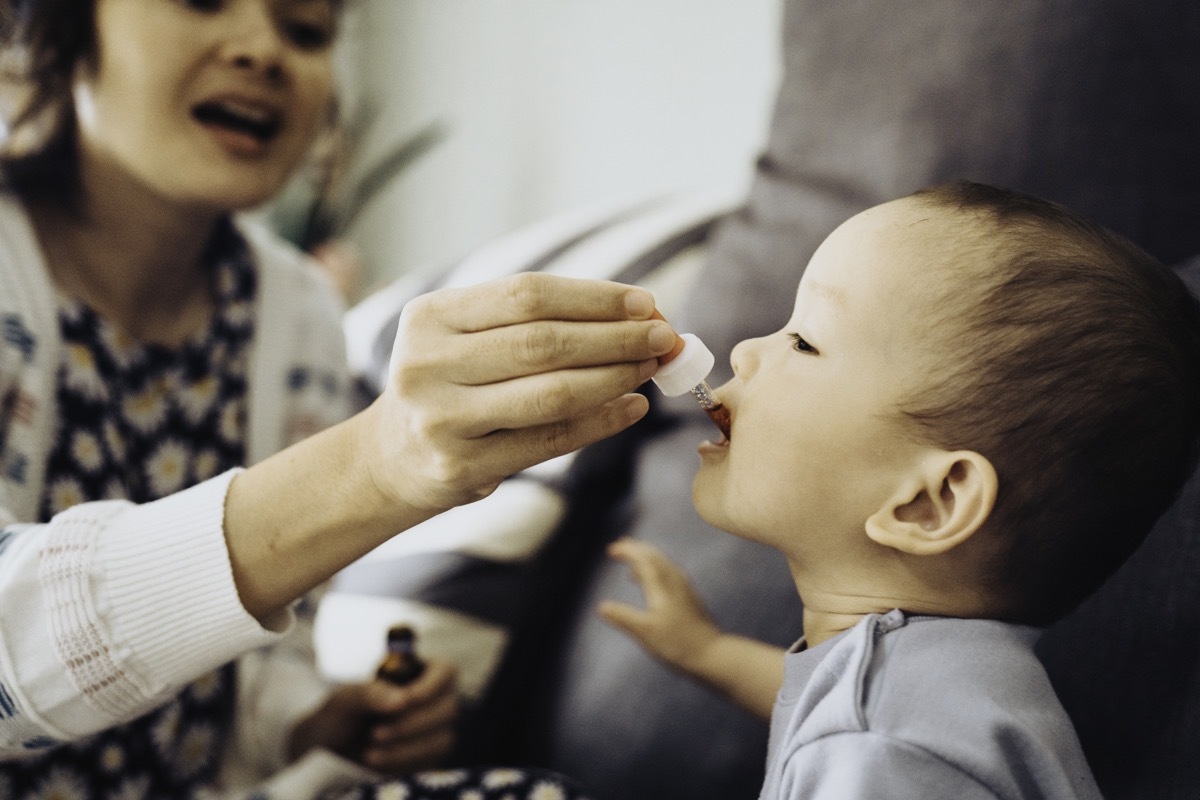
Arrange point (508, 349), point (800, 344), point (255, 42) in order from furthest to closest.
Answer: point (255, 42), point (800, 344), point (508, 349)

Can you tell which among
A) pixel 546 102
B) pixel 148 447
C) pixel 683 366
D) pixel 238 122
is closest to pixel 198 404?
pixel 148 447

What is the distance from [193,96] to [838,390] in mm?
651

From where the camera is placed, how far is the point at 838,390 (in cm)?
60

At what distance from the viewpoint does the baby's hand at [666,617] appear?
795 millimetres

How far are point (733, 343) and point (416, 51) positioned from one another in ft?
5.41

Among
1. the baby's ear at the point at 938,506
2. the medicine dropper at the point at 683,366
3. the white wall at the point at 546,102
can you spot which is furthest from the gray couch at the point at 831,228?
the white wall at the point at 546,102

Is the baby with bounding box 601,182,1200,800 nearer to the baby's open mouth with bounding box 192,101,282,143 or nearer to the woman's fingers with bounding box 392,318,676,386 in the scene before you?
the woman's fingers with bounding box 392,318,676,386

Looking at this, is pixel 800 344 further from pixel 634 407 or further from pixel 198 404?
pixel 198 404

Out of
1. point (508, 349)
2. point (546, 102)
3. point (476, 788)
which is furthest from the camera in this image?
point (546, 102)

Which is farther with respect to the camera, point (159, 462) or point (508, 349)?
point (159, 462)

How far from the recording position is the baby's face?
580 millimetres

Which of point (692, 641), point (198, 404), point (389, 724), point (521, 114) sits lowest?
point (389, 724)

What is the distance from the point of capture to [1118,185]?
80cm

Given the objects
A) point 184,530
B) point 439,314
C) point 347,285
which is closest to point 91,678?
point 184,530
